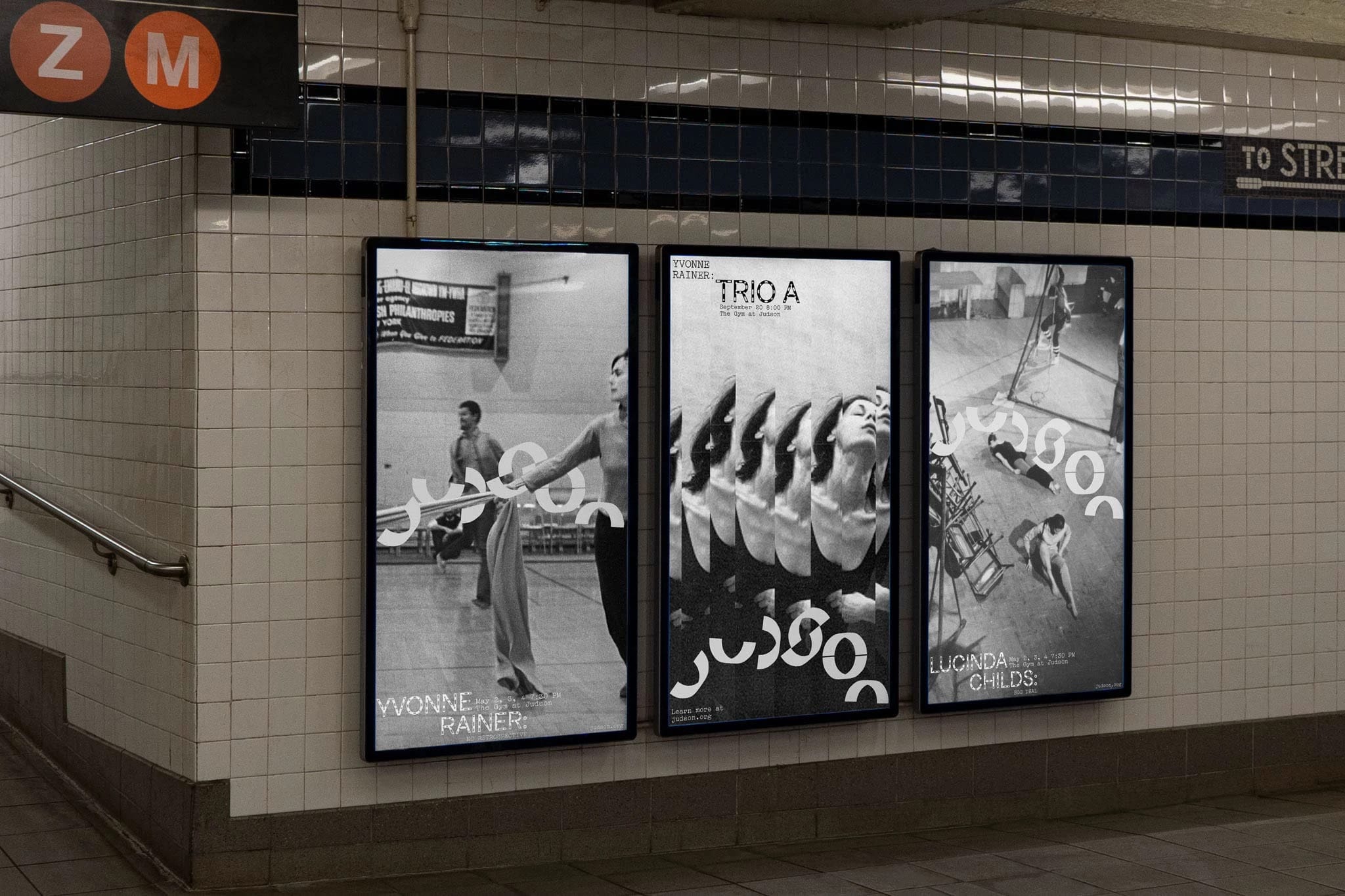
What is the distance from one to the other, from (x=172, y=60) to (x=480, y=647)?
2388 millimetres

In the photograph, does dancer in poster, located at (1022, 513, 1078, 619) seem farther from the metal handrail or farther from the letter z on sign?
the letter z on sign

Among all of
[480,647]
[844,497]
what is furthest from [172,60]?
[844,497]

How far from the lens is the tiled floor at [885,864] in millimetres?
5562

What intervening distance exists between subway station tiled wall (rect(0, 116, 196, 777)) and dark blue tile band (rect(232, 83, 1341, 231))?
60 centimetres

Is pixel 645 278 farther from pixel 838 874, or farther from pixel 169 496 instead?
pixel 838 874

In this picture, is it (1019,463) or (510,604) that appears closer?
(510,604)

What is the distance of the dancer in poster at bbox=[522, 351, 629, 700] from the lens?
19.2 feet

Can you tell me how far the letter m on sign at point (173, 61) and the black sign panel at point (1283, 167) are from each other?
4711 mm

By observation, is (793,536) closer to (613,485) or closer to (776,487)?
(776,487)

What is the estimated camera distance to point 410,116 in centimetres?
559

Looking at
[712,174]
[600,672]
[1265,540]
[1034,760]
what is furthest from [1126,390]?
[600,672]

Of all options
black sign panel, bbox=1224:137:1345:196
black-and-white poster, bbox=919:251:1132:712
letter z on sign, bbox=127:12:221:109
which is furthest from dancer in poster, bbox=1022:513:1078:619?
letter z on sign, bbox=127:12:221:109

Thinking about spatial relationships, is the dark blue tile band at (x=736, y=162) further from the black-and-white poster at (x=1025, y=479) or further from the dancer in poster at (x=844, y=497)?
the dancer in poster at (x=844, y=497)

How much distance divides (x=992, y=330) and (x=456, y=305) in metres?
2.37
